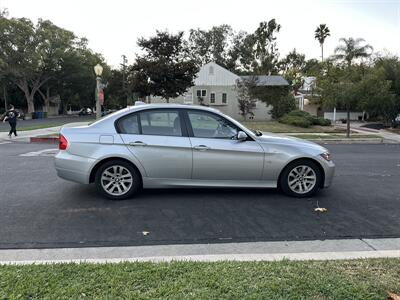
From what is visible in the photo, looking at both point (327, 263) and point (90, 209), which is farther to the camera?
point (90, 209)

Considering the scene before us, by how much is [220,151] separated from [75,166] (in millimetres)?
2421

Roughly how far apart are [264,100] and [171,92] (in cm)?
1401

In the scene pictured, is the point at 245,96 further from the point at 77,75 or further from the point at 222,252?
the point at 222,252

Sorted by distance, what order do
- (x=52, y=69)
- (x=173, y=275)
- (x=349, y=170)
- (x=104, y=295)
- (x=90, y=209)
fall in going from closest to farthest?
1. (x=104, y=295)
2. (x=173, y=275)
3. (x=90, y=209)
4. (x=349, y=170)
5. (x=52, y=69)

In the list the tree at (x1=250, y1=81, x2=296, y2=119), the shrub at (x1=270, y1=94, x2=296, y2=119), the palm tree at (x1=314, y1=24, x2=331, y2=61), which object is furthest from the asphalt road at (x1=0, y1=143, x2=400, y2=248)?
the palm tree at (x1=314, y1=24, x2=331, y2=61)

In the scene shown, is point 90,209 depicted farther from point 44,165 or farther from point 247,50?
point 247,50

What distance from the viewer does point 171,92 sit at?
3334cm

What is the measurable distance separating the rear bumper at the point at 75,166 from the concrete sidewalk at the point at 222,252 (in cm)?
213

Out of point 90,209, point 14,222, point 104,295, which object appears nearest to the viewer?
point 104,295

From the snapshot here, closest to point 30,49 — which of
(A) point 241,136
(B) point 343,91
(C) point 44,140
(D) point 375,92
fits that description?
(C) point 44,140

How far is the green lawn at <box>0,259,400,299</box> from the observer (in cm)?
309

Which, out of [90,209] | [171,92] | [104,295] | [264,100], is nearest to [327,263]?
[104,295]

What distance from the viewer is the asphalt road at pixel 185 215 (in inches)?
187

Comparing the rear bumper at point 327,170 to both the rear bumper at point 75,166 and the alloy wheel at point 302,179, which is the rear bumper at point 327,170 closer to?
the alloy wheel at point 302,179
